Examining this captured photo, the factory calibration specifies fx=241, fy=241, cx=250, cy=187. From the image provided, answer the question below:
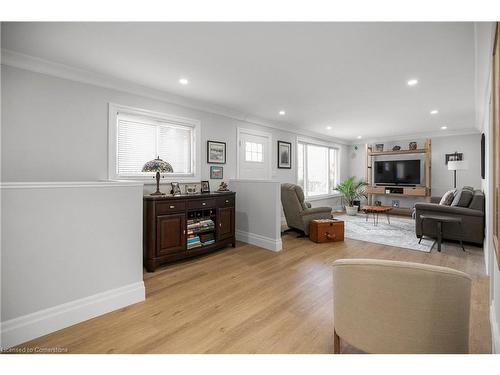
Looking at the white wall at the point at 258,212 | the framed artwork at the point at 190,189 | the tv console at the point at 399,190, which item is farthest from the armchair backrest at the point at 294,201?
the tv console at the point at 399,190

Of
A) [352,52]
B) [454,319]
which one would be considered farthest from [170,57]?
[454,319]

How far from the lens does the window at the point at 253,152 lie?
193 inches

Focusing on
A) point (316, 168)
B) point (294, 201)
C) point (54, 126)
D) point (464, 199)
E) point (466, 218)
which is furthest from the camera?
point (316, 168)

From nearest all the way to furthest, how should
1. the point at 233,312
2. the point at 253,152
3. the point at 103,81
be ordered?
the point at 233,312 < the point at 103,81 < the point at 253,152

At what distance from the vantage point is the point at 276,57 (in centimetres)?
248

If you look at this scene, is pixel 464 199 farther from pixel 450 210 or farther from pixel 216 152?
pixel 216 152

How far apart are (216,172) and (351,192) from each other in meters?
4.95

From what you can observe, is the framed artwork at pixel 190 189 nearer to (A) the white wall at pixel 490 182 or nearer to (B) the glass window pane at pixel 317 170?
(A) the white wall at pixel 490 182

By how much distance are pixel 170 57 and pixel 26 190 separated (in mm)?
1738

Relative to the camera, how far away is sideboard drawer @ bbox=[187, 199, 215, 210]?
3.33m

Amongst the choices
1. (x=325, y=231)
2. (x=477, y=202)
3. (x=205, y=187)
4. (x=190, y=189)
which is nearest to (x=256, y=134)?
(x=205, y=187)

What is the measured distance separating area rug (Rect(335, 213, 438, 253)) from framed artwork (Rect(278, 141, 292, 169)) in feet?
6.59

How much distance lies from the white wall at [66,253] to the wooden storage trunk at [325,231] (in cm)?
295

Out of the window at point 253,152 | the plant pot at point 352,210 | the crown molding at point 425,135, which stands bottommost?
the plant pot at point 352,210
